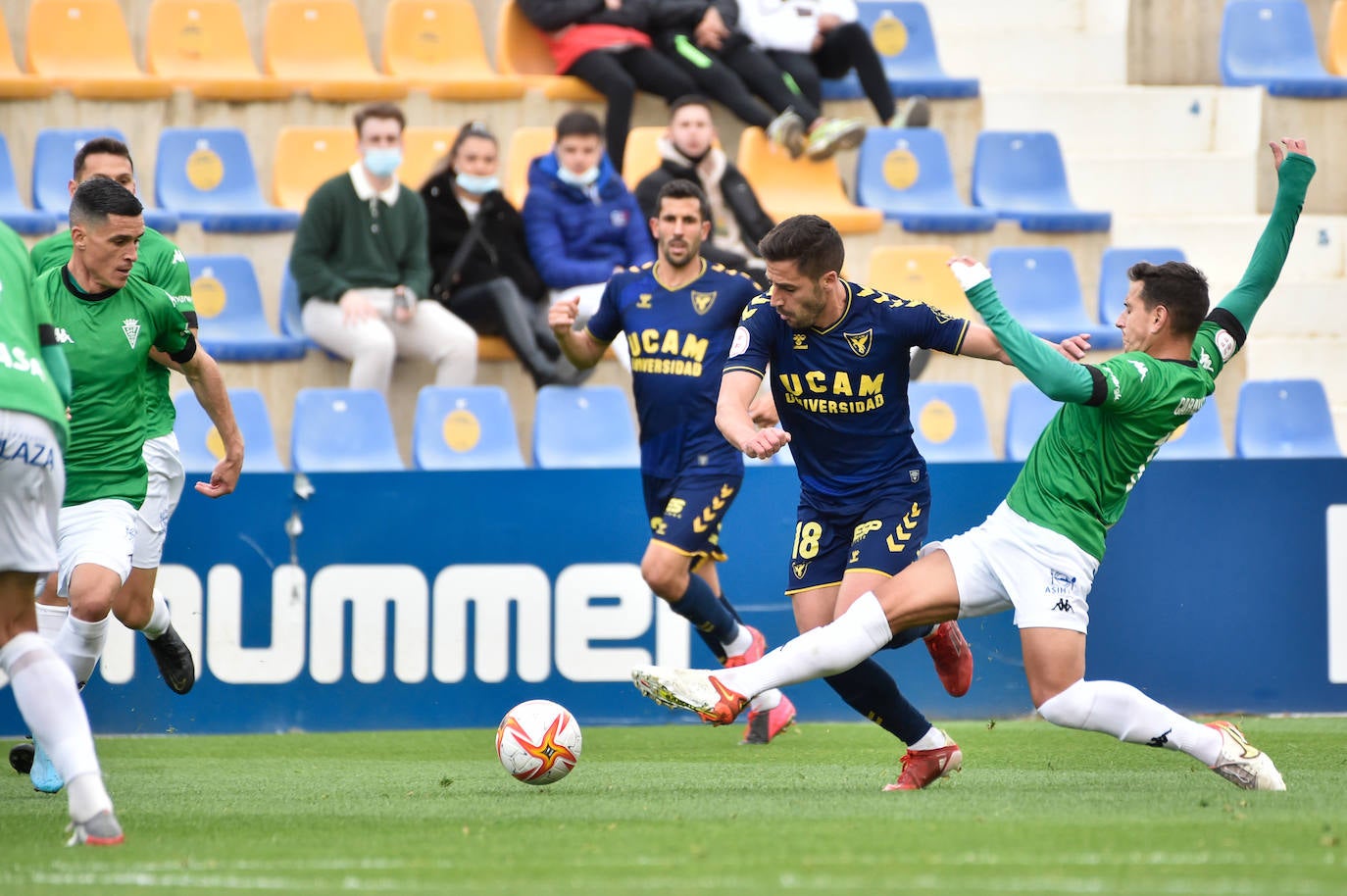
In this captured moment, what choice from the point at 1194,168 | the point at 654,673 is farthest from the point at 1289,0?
Result: the point at 654,673

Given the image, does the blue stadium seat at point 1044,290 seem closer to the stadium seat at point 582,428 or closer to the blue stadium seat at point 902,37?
the blue stadium seat at point 902,37

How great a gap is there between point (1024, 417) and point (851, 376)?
487 centimetres

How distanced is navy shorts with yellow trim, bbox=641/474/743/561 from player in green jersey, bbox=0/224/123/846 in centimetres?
353

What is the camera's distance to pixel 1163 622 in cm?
983

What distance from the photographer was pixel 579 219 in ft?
38.2

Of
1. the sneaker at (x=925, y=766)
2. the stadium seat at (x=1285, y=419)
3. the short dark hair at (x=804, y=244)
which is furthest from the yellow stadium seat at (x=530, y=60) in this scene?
the sneaker at (x=925, y=766)

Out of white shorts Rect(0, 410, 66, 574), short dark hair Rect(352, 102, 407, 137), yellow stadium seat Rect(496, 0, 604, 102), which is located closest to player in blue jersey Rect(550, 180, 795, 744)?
short dark hair Rect(352, 102, 407, 137)

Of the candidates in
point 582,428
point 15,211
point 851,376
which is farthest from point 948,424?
point 15,211

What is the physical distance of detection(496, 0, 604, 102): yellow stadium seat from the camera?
43.3 feet

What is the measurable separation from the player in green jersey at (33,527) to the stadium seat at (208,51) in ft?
25.7

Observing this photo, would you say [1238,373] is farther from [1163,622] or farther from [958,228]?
[1163,622]

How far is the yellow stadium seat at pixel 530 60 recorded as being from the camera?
1320 centimetres

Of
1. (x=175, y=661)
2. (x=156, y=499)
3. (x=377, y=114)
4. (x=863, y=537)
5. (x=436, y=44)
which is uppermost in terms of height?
(x=436, y=44)

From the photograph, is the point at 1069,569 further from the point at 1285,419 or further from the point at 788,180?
the point at 788,180
